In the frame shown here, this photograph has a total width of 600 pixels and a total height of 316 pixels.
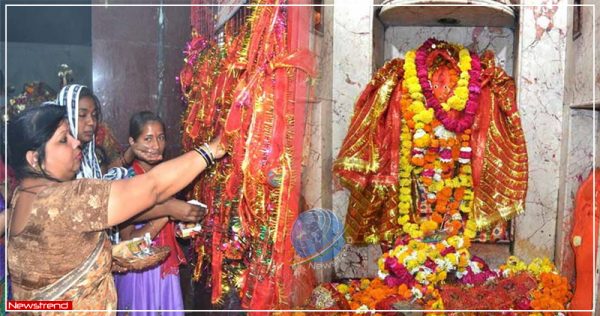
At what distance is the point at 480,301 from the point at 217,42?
1.46 m

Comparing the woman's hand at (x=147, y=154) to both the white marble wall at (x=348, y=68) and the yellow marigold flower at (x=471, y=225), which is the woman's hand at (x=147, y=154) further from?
the yellow marigold flower at (x=471, y=225)

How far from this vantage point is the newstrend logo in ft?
6.53

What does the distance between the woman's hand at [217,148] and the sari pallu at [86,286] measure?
1.62 feet

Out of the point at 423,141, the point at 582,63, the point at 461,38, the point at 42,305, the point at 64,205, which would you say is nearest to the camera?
the point at 64,205

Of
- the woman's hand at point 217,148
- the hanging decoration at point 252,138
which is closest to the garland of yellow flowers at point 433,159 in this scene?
the hanging decoration at point 252,138

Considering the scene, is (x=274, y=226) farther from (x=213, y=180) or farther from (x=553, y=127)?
(x=553, y=127)

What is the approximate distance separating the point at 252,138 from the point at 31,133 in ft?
2.51

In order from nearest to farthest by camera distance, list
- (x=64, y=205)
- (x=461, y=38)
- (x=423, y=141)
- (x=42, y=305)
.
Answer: (x=64, y=205), (x=42, y=305), (x=423, y=141), (x=461, y=38)

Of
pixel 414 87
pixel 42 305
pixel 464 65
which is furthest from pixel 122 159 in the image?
pixel 464 65

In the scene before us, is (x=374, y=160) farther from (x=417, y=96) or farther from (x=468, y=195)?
(x=468, y=195)

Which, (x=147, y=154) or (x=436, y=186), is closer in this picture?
(x=147, y=154)

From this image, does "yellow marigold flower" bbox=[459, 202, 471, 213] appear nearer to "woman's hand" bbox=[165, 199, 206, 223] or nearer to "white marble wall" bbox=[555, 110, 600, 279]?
"white marble wall" bbox=[555, 110, 600, 279]

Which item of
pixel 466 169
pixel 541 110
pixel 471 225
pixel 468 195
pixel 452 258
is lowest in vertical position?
pixel 452 258

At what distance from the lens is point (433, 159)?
2.33 m
